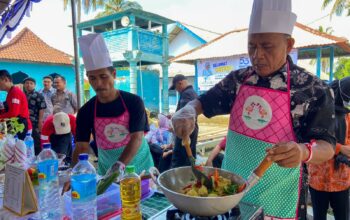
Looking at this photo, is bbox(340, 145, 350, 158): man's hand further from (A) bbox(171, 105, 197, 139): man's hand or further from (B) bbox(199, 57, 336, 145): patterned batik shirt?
(A) bbox(171, 105, 197, 139): man's hand

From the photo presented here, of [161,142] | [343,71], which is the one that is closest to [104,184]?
[161,142]

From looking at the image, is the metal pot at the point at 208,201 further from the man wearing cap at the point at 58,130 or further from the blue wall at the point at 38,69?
the blue wall at the point at 38,69

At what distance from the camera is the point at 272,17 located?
1.25 m

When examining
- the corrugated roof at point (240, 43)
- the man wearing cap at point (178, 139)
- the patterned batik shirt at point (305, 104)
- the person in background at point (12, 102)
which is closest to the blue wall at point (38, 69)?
the corrugated roof at point (240, 43)

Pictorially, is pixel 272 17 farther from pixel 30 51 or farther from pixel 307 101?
pixel 30 51

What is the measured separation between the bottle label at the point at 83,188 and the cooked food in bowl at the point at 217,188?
37 centimetres

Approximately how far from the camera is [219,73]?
870 centimetres

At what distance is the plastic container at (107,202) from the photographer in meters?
1.12

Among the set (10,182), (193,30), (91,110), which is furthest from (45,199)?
(193,30)

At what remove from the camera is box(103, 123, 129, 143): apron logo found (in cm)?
188

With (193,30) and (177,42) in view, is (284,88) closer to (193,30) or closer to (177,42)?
(193,30)

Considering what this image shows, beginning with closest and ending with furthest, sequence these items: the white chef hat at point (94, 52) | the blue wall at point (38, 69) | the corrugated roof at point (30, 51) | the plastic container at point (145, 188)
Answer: the plastic container at point (145, 188), the white chef hat at point (94, 52), the blue wall at point (38, 69), the corrugated roof at point (30, 51)

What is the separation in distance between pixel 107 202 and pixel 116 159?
744 mm

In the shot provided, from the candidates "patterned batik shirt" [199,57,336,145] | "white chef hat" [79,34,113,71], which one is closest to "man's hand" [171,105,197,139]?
"patterned batik shirt" [199,57,336,145]
